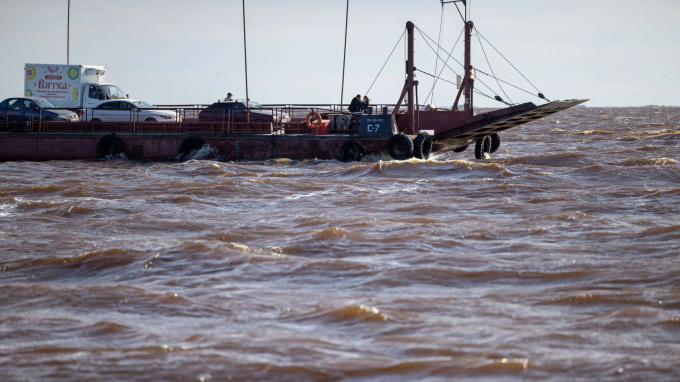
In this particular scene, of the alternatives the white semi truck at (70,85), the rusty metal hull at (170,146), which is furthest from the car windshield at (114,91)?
the rusty metal hull at (170,146)

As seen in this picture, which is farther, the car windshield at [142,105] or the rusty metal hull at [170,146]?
the car windshield at [142,105]

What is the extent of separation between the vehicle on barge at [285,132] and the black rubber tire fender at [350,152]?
29mm

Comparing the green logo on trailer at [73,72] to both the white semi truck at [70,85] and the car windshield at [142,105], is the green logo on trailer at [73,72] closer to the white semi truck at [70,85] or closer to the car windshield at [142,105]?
the white semi truck at [70,85]

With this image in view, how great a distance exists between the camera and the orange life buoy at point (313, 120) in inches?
1107

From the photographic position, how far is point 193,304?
9.02m

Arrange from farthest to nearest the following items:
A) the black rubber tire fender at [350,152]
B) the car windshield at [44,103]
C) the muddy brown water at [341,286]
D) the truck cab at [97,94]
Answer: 1. the truck cab at [97,94]
2. the car windshield at [44,103]
3. the black rubber tire fender at [350,152]
4. the muddy brown water at [341,286]

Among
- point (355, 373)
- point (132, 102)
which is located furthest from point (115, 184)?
point (355, 373)

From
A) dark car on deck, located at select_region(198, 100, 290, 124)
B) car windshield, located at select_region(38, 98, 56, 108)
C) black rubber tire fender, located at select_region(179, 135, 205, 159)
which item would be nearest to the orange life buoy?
dark car on deck, located at select_region(198, 100, 290, 124)

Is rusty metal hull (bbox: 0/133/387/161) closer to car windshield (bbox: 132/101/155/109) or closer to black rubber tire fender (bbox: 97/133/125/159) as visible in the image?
black rubber tire fender (bbox: 97/133/125/159)

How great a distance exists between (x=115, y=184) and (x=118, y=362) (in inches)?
589

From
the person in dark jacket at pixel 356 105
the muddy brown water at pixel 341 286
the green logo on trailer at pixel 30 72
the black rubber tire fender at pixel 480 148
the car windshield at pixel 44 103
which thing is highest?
the green logo on trailer at pixel 30 72

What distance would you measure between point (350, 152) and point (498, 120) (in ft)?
14.7

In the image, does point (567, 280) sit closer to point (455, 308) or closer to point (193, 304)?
point (455, 308)

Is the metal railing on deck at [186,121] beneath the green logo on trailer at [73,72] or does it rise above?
beneath
